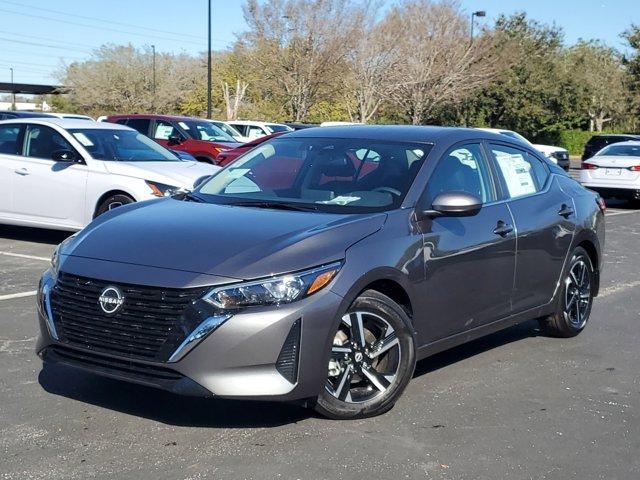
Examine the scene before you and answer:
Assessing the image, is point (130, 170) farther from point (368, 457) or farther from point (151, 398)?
point (368, 457)

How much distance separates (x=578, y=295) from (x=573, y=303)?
0.10 metres

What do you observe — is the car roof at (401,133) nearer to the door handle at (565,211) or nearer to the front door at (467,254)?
the front door at (467,254)

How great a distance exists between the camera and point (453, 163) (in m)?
6.00

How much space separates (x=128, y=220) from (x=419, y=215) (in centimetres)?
168

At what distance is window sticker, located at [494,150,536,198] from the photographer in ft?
21.4

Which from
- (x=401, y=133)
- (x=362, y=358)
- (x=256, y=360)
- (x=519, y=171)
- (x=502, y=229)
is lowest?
(x=362, y=358)

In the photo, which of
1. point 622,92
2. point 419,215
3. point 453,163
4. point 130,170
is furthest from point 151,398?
point 622,92

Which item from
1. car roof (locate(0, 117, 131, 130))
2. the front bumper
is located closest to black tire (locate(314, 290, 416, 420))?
the front bumper

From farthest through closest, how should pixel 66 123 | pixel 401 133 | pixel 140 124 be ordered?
pixel 140 124 → pixel 66 123 → pixel 401 133

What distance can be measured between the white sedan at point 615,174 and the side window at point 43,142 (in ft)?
41.8

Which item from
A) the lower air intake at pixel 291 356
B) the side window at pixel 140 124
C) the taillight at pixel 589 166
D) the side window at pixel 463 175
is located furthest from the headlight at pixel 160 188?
the taillight at pixel 589 166

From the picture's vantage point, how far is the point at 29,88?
7031 cm

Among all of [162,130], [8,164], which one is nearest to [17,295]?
[8,164]

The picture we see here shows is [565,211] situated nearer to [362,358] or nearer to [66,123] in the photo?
[362,358]
